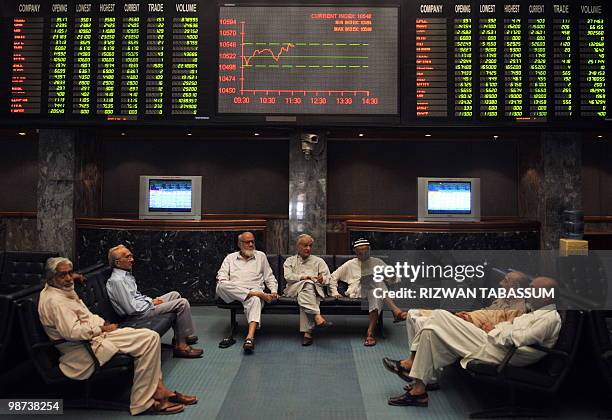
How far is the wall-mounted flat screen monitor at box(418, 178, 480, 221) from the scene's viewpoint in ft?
23.2

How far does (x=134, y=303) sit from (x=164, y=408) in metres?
1.30

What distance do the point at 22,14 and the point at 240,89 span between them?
119 inches

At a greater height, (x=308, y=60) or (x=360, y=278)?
(x=308, y=60)

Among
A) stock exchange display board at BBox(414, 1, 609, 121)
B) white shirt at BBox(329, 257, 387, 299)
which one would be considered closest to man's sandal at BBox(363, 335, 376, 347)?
white shirt at BBox(329, 257, 387, 299)

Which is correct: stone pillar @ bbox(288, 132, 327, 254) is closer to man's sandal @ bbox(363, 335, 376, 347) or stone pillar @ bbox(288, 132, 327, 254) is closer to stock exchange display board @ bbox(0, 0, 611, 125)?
stock exchange display board @ bbox(0, 0, 611, 125)

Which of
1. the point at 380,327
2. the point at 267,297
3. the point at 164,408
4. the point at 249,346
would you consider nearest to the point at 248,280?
the point at 267,297

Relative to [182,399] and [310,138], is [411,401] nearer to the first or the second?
[182,399]

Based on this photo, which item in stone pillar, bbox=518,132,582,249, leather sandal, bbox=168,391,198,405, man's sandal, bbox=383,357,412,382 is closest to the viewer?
leather sandal, bbox=168,391,198,405

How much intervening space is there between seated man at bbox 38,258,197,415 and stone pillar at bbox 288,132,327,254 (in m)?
3.53

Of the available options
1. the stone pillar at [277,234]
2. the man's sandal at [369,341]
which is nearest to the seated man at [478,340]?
the man's sandal at [369,341]

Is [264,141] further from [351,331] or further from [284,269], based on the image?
[351,331]

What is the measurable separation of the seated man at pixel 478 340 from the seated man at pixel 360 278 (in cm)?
137

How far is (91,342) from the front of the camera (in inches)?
132

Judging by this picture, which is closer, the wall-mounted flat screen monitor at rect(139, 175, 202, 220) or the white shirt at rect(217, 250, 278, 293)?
the white shirt at rect(217, 250, 278, 293)
